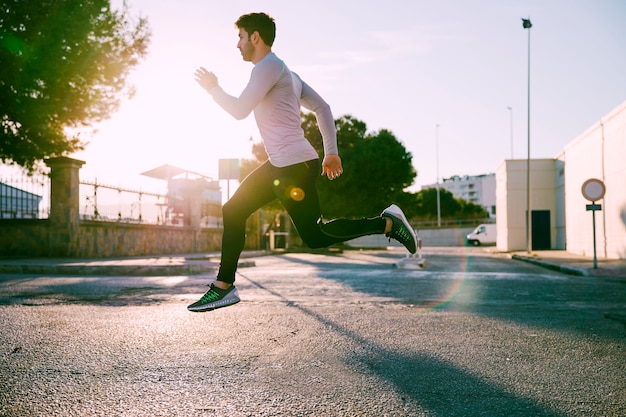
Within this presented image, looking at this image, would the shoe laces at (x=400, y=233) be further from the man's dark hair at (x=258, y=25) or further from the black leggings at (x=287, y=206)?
the man's dark hair at (x=258, y=25)

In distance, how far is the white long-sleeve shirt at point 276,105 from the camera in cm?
335

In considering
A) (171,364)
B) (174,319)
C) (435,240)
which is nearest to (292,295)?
(174,319)

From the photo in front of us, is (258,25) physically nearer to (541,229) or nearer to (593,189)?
(593,189)

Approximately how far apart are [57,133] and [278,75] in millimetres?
16698

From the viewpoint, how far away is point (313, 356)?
13.1 feet

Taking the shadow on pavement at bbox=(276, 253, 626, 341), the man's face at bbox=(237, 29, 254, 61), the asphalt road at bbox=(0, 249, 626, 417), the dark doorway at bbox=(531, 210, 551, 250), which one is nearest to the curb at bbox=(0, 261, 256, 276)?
the shadow on pavement at bbox=(276, 253, 626, 341)

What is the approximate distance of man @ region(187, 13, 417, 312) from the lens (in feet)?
11.2

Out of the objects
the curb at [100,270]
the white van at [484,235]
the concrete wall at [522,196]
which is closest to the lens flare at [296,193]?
the curb at [100,270]

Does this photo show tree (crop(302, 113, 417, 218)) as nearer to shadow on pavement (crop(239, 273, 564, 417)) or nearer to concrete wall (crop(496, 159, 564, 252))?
concrete wall (crop(496, 159, 564, 252))

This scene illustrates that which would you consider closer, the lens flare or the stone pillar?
the lens flare

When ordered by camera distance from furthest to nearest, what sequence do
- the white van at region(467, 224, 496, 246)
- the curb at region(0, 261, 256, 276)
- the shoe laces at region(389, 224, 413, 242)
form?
the white van at region(467, 224, 496, 246) → the curb at region(0, 261, 256, 276) → the shoe laces at region(389, 224, 413, 242)

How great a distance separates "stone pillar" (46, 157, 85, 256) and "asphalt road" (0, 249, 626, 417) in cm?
925

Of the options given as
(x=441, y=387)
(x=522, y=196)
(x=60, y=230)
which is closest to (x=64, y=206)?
(x=60, y=230)

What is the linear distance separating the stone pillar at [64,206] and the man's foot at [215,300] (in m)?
14.1
